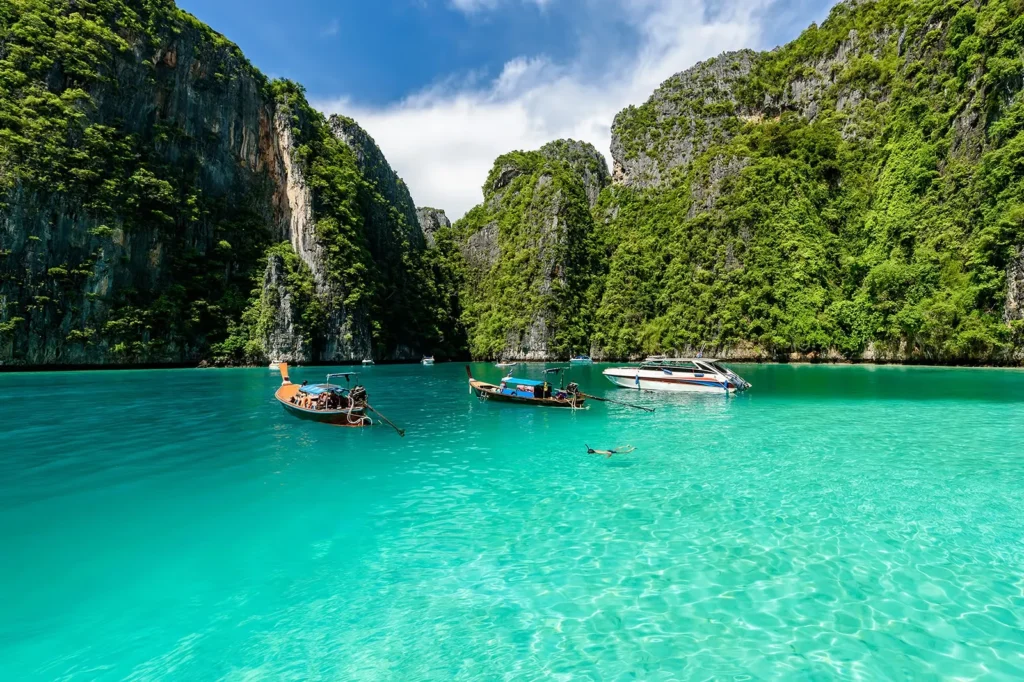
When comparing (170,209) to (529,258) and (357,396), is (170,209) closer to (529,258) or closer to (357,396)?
(357,396)

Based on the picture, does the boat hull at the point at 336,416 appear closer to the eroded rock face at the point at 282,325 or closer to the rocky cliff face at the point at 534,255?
the eroded rock face at the point at 282,325

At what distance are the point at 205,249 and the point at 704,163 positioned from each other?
105670mm

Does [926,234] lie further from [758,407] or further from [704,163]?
[758,407]

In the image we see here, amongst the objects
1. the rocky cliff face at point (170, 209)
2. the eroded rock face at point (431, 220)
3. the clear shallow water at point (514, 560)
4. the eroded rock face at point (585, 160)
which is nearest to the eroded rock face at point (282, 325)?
the rocky cliff face at point (170, 209)

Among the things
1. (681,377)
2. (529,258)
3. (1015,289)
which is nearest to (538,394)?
(681,377)

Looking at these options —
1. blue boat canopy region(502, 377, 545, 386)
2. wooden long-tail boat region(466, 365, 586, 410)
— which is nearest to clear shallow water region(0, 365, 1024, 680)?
wooden long-tail boat region(466, 365, 586, 410)

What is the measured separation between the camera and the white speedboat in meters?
38.8

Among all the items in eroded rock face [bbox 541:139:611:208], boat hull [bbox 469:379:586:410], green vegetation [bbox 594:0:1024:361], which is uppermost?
eroded rock face [bbox 541:139:611:208]

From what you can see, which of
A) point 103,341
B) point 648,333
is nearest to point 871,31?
point 648,333

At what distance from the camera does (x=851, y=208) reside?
3546 inches

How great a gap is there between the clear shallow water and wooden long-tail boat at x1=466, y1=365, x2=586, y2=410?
11373 mm

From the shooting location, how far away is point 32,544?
381 inches

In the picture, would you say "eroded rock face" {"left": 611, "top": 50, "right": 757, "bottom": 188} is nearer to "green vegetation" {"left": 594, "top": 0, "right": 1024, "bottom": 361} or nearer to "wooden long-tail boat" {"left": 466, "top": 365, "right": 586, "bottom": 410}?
"green vegetation" {"left": 594, "top": 0, "right": 1024, "bottom": 361}

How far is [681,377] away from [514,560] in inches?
1392
